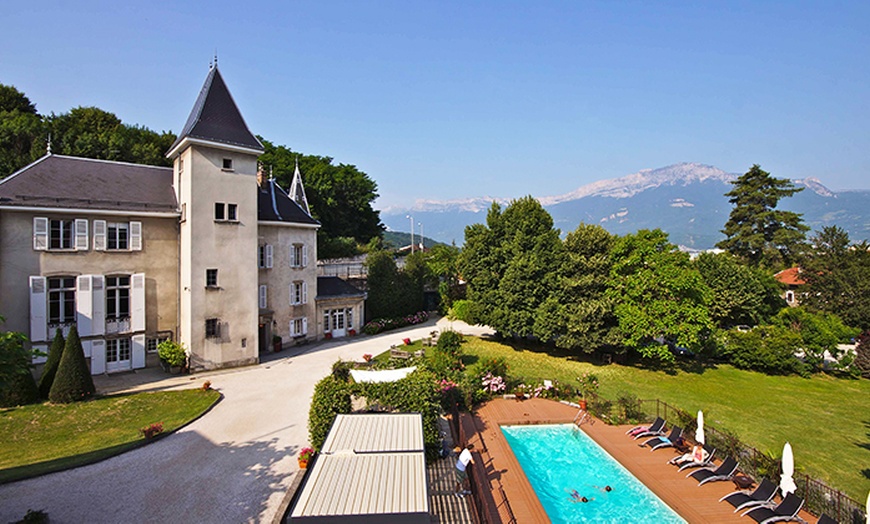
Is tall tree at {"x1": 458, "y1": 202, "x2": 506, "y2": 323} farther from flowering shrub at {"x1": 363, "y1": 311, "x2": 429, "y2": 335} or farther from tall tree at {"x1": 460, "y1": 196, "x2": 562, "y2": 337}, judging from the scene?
flowering shrub at {"x1": 363, "y1": 311, "x2": 429, "y2": 335}

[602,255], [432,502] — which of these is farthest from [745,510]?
[602,255]

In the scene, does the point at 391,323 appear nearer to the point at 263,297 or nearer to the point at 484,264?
the point at 484,264

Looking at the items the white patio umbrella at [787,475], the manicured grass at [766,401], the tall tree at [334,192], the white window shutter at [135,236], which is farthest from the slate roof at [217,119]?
the tall tree at [334,192]

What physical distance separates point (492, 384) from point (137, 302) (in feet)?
64.3

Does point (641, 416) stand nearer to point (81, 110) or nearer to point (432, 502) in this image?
point (432, 502)

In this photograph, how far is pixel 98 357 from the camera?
72.3 feet

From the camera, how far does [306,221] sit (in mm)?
30375

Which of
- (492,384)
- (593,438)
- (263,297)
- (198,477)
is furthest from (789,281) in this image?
(198,477)

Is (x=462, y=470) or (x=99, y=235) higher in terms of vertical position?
(x=99, y=235)

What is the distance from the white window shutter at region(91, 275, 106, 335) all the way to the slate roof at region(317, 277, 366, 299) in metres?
13.1

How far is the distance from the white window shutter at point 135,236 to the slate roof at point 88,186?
2.78 feet

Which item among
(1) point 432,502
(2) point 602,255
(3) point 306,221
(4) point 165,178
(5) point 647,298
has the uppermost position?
(4) point 165,178

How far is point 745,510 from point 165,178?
3127 cm

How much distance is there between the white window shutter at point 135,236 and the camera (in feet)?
75.5
